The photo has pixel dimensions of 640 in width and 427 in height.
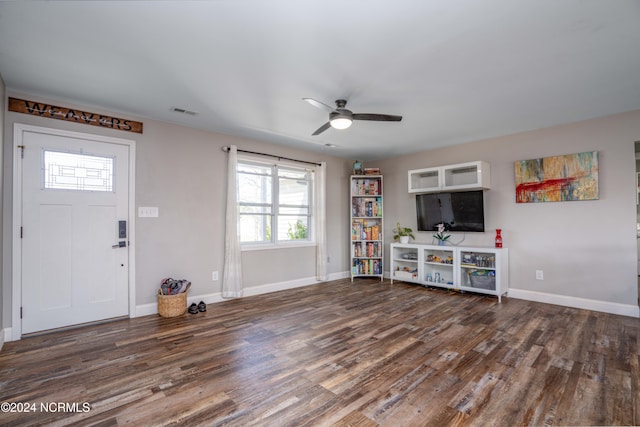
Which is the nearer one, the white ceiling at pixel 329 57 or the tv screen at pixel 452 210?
the white ceiling at pixel 329 57

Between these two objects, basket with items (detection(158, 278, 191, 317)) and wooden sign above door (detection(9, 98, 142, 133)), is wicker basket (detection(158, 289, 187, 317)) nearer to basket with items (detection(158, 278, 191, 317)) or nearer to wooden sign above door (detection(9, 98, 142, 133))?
basket with items (detection(158, 278, 191, 317))

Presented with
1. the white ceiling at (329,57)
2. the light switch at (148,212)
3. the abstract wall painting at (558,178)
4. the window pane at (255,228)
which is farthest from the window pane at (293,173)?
the abstract wall painting at (558,178)

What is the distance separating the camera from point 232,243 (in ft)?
14.4

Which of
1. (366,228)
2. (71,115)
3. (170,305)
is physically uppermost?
(71,115)

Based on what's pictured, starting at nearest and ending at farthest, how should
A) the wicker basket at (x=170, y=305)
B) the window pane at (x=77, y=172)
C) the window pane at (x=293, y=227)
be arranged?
the window pane at (x=77, y=172) < the wicker basket at (x=170, y=305) < the window pane at (x=293, y=227)

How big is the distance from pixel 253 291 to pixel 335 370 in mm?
2673

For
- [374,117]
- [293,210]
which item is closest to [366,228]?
[293,210]

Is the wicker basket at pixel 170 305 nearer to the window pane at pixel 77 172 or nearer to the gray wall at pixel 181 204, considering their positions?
the gray wall at pixel 181 204

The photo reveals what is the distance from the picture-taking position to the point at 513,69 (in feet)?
8.65

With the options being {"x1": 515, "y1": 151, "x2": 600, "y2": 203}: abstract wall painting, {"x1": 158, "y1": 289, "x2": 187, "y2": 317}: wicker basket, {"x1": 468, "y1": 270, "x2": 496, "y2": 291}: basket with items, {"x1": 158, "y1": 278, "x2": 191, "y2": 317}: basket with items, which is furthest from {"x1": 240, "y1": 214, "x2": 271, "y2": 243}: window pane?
{"x1": 515, "y1": 151, "x2": 600, "y2": 203}: abstract wall painting

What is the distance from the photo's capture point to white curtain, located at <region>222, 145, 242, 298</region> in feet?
14.3

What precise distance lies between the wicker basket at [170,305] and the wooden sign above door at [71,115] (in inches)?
84.0

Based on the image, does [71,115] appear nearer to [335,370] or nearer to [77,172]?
[77,172]

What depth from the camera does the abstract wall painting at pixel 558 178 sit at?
12.8ft
